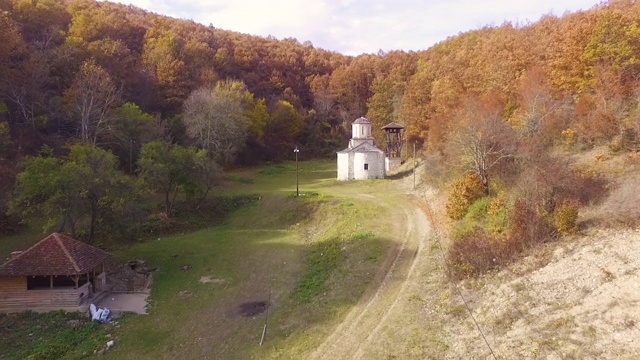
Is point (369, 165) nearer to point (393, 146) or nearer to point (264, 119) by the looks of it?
point (393, 146)

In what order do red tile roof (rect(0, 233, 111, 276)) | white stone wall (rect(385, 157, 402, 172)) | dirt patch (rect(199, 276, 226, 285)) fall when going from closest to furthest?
1. red tile roof (rect(0, 233, 111, 276))
2. dirt patch (rect(199, 276, 226, 285))
3. white stone wall (rect(385, 157, 402, 172))

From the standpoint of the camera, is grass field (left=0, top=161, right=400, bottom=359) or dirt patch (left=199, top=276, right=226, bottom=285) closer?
grass field (left=0, top=161, right=400, bottom=359)

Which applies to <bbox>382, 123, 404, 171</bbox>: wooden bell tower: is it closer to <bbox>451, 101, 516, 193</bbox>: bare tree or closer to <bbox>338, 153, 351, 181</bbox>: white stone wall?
<bbox>338, 153, 351, 181</bbox>: white stone wall

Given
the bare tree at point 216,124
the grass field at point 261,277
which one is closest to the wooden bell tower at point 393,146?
the grass field at point 261,277

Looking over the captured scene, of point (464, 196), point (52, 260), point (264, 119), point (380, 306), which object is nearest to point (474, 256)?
point (380, 306)

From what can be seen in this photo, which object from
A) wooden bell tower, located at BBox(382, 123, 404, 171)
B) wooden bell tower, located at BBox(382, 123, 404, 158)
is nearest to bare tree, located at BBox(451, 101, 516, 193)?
wooden bell tower, located at BBox(382, 123, 404, 171)

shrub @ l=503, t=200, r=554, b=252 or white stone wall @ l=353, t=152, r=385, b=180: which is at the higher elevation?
white stone wall @ l=353, t=152, r=385, b=180
